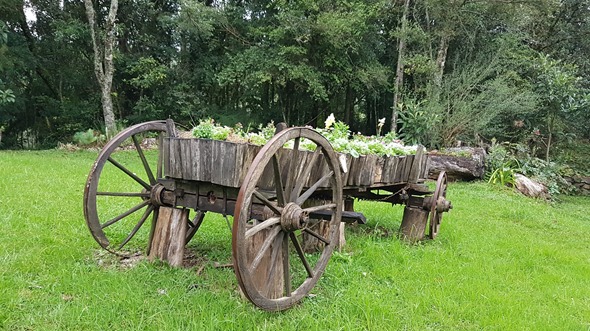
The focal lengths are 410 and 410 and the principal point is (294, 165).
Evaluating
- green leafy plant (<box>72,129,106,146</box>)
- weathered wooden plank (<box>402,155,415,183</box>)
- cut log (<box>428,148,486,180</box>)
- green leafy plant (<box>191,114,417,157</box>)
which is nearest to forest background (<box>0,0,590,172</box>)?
green leafy plant (<box>72,129,106,146</box>)

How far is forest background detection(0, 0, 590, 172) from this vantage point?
12820 mm

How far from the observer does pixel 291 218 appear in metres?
2.48

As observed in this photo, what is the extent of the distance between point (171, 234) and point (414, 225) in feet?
9.00

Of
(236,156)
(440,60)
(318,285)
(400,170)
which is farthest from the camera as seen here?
(440,60)

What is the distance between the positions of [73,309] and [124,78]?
16378 millimetres

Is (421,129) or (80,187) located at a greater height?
(421,129)

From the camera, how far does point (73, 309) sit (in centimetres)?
248

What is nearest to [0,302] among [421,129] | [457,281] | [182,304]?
[182,304]

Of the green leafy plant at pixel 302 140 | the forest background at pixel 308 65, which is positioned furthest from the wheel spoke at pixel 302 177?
the forest background at pixel 308 65

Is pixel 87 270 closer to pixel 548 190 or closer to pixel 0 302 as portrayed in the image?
pixel 0 302

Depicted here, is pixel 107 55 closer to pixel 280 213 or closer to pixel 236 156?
pixel 236 156

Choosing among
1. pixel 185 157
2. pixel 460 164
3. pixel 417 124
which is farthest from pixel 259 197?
pixel 417 124

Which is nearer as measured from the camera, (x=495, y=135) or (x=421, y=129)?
(x=421, y=129)

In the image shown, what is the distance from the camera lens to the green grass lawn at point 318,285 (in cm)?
250
